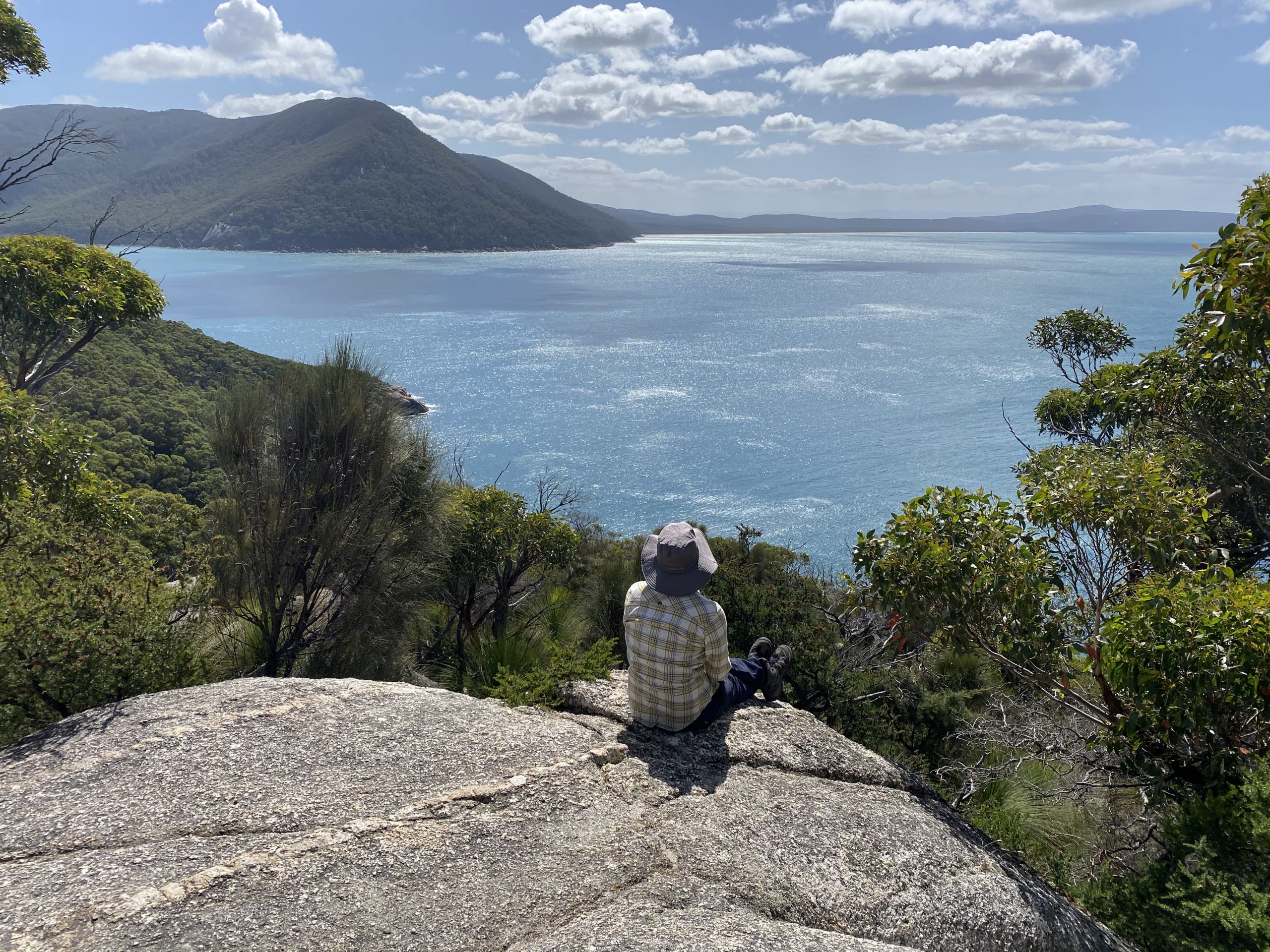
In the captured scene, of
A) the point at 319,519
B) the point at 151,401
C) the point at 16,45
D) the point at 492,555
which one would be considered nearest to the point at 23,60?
the point at 16,45

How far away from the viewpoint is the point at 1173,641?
4.02 m

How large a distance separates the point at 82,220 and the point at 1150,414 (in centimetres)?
19207

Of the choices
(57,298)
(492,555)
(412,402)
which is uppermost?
(57,298)

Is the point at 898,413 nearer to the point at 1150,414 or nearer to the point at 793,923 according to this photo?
the point at 1150,414

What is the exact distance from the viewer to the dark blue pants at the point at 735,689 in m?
5.30

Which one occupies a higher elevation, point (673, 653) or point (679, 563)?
point (679, 563)

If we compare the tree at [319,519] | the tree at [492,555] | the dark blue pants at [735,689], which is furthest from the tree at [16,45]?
the dark blue pants at [735,689]

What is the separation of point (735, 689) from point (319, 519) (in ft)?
23.2

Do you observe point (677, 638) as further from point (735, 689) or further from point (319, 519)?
point (319, 519)

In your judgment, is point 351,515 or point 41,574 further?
point 351,515

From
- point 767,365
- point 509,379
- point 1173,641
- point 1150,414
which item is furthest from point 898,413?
point 1173,641

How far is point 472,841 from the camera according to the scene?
13.4 feet

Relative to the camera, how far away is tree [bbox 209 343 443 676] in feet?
33.2

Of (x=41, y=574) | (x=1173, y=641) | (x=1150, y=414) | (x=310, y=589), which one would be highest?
(x=1150, y=414)
